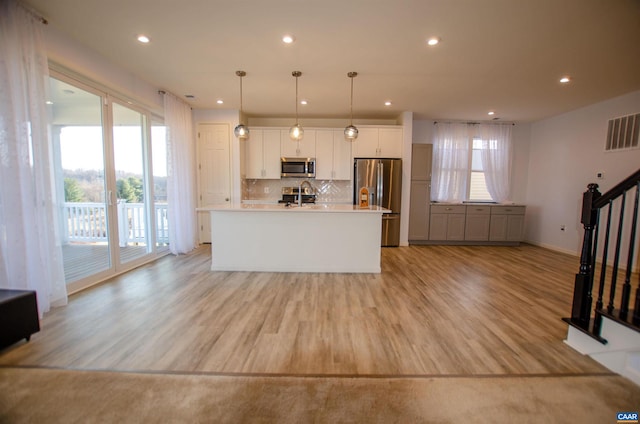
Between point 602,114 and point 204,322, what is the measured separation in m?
7.25

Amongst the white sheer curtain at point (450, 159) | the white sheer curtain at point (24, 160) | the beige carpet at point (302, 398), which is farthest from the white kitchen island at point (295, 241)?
the white sheer curtain at point (450, 159)

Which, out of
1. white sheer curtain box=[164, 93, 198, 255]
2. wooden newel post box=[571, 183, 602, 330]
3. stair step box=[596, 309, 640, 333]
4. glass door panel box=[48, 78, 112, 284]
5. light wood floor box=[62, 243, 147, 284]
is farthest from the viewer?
white sheer curtain box=[164, 93, 198, 255]

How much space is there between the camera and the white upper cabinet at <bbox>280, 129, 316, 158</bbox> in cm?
588

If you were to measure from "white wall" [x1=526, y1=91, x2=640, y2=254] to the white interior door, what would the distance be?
280 inches

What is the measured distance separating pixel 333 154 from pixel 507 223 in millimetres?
4296

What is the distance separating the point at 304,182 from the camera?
6129 millimetres

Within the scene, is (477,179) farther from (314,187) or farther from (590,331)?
(590,331)

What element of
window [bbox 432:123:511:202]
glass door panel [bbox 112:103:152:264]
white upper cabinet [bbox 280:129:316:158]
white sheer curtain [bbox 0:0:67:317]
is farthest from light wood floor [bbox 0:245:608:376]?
white upper cabinet [bbox 280:129:316:158]

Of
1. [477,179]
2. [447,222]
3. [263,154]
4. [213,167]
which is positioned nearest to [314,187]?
[263,154]

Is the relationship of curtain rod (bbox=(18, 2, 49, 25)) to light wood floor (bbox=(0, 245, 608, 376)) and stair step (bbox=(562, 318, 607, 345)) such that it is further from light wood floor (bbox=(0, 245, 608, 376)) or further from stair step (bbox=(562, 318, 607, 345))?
→ stair step (bbox=(562, 318, 607, 345))

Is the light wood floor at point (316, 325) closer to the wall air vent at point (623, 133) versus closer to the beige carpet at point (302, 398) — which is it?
the beige carpet at point (302, 398)

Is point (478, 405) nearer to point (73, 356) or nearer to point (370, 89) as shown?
point (73, 356)

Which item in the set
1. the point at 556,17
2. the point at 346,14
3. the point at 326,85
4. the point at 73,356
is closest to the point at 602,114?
the point at 556,17

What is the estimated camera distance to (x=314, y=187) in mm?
6285
